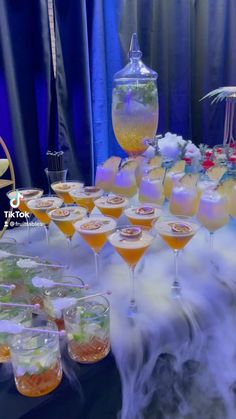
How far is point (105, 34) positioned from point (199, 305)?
195 centimetres

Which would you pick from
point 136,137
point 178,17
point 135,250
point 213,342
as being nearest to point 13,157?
point 136,137

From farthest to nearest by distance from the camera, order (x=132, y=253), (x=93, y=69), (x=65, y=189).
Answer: (x=93, y=69)
(x=65, y=189)
(x=132, y=253)

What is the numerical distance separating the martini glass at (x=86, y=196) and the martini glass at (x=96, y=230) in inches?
8.6

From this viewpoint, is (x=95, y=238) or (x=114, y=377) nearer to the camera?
(x=114, y=377)

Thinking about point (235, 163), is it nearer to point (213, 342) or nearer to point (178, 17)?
point (213, 342)

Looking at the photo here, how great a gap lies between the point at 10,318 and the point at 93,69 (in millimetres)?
1830

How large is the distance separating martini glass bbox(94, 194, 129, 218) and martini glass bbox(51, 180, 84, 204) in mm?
164

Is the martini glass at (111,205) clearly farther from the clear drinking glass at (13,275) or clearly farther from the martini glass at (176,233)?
the clear drinking glass at (13,275)

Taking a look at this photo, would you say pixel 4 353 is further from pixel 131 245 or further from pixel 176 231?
pixel 176 231

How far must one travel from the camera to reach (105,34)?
227cm

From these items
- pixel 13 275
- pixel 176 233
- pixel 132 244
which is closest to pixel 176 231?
pixel 176 233

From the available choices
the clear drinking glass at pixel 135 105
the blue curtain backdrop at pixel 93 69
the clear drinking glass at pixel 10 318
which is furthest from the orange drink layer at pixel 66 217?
the blue curtain backdrop at pixel 93 69

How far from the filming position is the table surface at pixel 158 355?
2.19 feet

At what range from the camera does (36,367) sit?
63 cm
